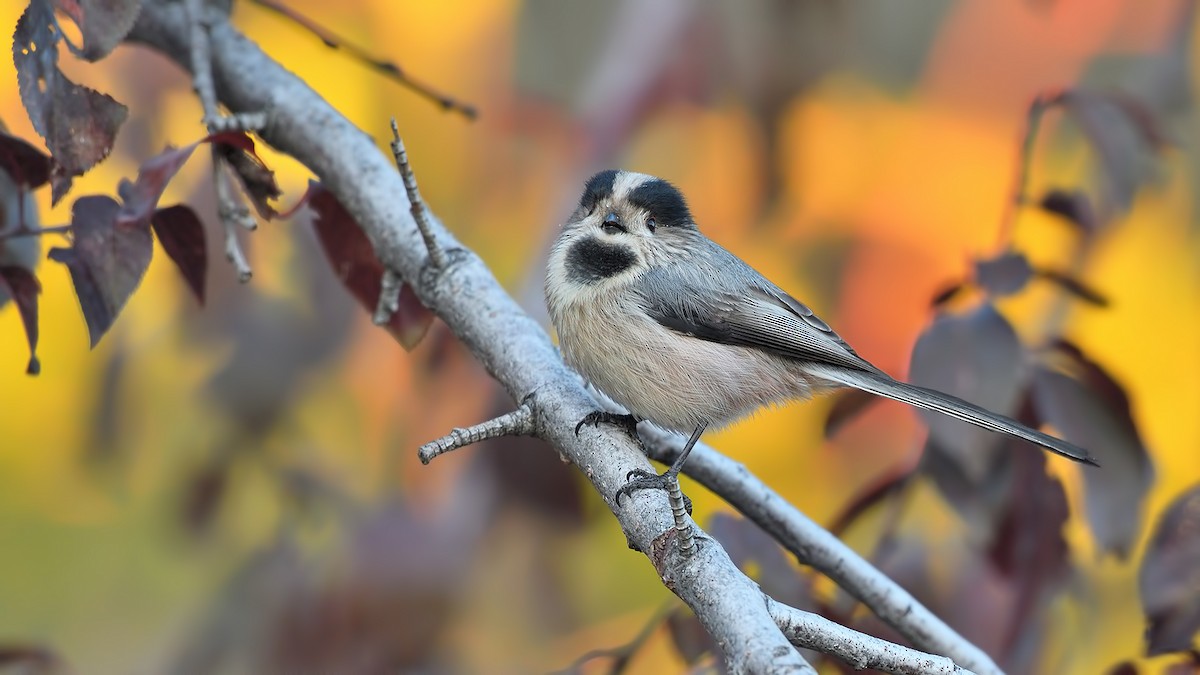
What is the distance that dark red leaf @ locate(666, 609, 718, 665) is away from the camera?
5.85ft

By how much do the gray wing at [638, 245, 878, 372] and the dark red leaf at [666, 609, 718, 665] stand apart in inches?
25.2

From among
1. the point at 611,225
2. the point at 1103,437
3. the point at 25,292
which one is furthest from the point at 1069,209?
the point at 25,292

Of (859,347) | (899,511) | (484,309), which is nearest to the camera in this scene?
(484,309)

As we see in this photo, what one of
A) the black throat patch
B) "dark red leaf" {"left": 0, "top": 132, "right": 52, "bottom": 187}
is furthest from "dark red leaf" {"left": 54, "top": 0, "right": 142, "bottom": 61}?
the black throat patch

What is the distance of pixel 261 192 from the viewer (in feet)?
6.06

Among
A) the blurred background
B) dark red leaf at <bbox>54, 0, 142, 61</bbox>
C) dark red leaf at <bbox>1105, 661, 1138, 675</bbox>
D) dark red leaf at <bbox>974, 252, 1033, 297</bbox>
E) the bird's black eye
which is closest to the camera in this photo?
dark red leaf at <bbox>54, 0, 142, 61</bbox>

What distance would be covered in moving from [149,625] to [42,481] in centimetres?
59

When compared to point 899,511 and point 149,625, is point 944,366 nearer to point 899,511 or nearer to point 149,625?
point 899,511

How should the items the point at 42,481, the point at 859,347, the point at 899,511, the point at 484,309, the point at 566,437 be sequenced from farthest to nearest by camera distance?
the point at 42,481
the point at 859,347
the point at 899,511
the point at 484,309
the point at 566,437

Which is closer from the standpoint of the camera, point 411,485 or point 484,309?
point 484,309

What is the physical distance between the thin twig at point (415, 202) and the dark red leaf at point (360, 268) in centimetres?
13

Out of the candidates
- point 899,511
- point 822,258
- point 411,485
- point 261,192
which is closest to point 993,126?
point 822,258

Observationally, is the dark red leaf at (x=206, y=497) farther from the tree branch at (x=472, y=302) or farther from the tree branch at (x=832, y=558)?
the tree branch at (x=832, y=558)

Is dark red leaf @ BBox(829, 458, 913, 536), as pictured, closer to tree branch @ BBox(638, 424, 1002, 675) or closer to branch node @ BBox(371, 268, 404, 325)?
tree branch @ BBox(638, 424, 1002, 675)
